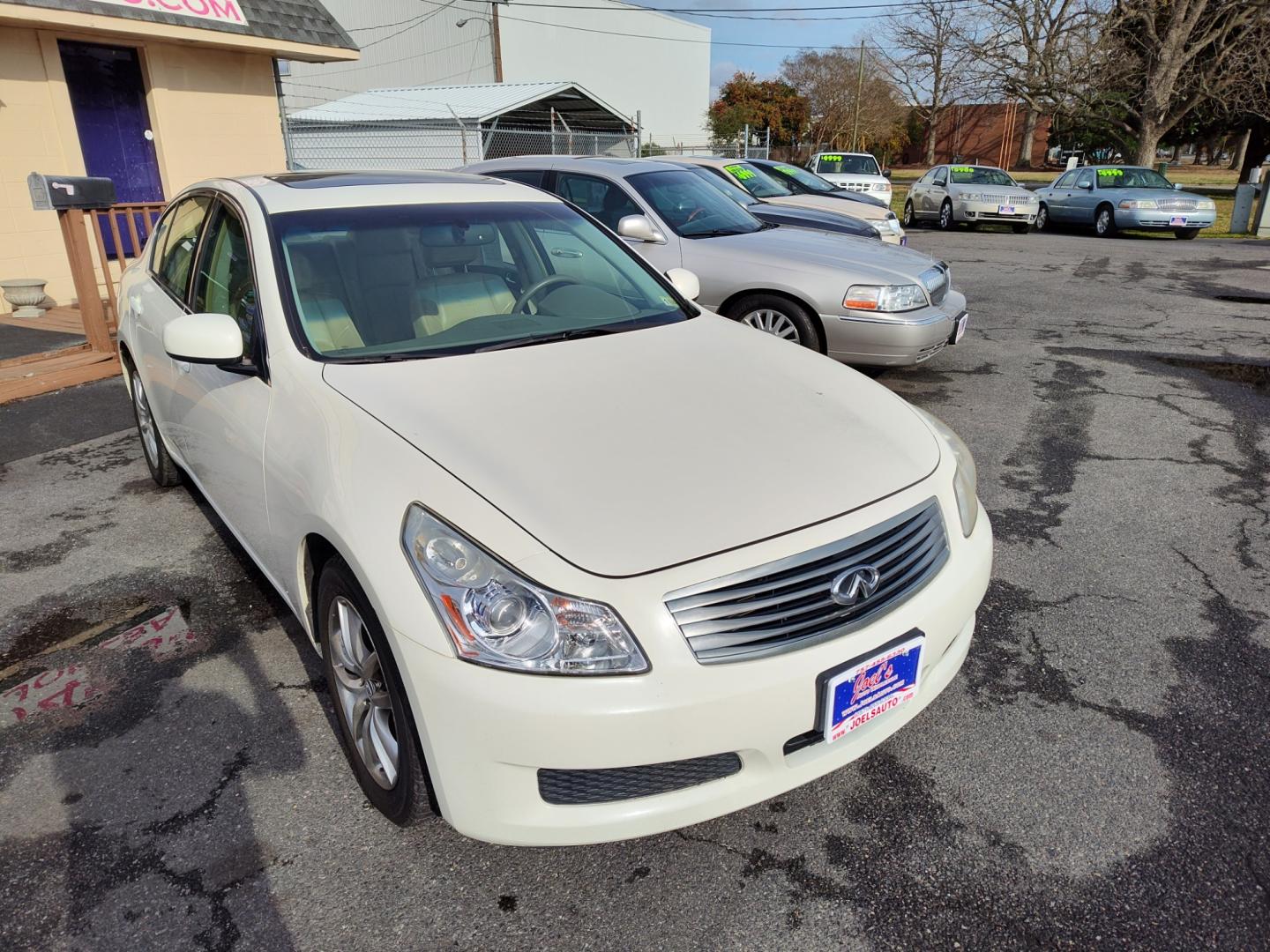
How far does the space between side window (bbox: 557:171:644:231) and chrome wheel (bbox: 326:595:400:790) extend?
504 cm

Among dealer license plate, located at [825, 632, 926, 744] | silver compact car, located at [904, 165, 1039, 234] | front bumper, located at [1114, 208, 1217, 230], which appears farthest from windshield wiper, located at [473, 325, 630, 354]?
silver compact car, located at [904, 165, 1039, 234]

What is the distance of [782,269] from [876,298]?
681 millimetres

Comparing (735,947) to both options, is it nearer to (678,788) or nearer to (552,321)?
(678,788)

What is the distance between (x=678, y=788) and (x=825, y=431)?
108 cm

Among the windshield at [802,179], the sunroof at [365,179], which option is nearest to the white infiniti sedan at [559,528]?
the sunroof at [365,179]

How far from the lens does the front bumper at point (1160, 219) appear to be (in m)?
17.0

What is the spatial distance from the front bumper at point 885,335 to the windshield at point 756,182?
6.19 meters

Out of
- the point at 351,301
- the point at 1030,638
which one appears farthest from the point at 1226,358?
the point at 351,301

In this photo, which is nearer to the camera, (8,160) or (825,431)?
(825,431)

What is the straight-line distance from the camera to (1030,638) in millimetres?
3189

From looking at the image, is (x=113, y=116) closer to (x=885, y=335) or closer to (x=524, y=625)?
(x=885, y=335)

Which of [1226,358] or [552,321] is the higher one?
[552,321]

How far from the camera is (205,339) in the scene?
→ 2670 millimetres

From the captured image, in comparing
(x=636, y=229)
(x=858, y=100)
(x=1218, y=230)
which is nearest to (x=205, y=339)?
(x=636, y=229)
